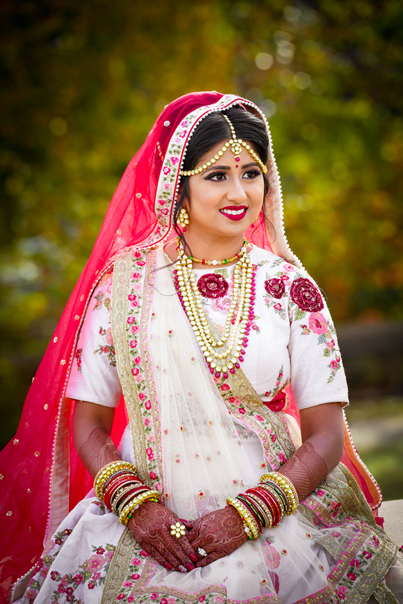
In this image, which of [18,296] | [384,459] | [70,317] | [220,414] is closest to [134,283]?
[70,317]

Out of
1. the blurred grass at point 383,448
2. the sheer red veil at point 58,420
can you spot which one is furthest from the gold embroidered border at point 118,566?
the blurred grass at point 383,448

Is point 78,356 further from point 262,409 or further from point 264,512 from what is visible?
point 264,512

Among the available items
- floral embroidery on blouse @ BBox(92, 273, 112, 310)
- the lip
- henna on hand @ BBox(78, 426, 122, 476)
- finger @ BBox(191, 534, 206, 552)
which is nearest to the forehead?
the lip

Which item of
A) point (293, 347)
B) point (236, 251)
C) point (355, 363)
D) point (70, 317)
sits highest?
point (236, 251)

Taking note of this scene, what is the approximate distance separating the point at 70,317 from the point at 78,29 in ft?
17.3

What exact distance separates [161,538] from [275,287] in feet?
3.06

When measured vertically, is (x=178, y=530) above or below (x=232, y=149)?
below

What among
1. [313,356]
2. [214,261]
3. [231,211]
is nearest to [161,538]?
[313,356]

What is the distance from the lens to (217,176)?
7.03ft

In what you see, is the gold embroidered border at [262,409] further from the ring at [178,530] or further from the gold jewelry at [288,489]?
the ring at [178,530]

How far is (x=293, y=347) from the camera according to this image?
2.08m

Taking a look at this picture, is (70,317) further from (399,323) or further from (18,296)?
(399,323)

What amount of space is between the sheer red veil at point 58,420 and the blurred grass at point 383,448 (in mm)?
2749

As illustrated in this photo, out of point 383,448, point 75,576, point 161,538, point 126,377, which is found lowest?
point 383,448
